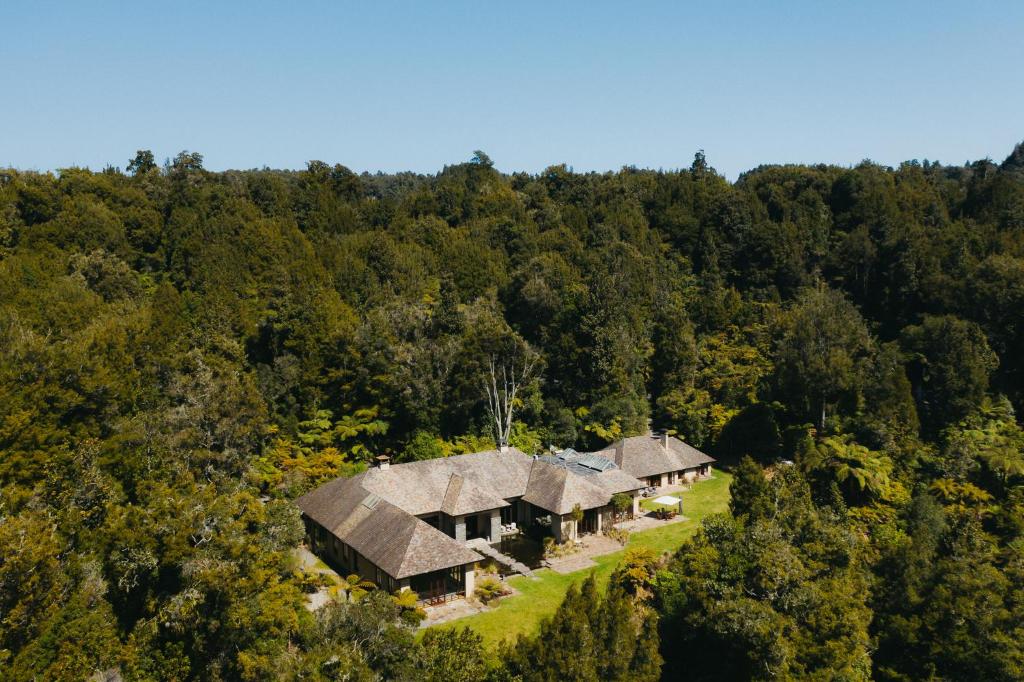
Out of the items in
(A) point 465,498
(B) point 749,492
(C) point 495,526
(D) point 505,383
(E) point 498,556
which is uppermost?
(D) point 505,383

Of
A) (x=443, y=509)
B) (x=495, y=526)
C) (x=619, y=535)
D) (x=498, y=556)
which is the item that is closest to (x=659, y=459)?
(x=619, y=535)

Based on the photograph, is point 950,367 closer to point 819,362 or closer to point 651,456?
point 819,362

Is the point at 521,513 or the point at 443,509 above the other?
the point at 443,509

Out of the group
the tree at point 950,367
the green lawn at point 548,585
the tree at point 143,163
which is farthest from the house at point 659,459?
the tree at point 143,163

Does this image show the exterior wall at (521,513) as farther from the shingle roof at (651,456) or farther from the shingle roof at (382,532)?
the shingle roof at (651,456)

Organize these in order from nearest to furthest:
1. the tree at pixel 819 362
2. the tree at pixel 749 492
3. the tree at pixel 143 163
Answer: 1. the tree at pixel 749 492
2. the tree at pixel 819 362
3. the tree at pixel 143 163

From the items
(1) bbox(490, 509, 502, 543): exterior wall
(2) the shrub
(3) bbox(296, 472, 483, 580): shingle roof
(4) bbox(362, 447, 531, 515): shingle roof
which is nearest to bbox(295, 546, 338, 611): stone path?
(3) bbox(296, 472, 483, 580): shingle roof

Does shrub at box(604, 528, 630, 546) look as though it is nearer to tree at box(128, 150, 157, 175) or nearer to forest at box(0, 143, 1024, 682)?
forest at box(0, 143, 1024, 682)

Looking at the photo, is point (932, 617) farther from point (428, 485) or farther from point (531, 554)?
point (428, 485)
